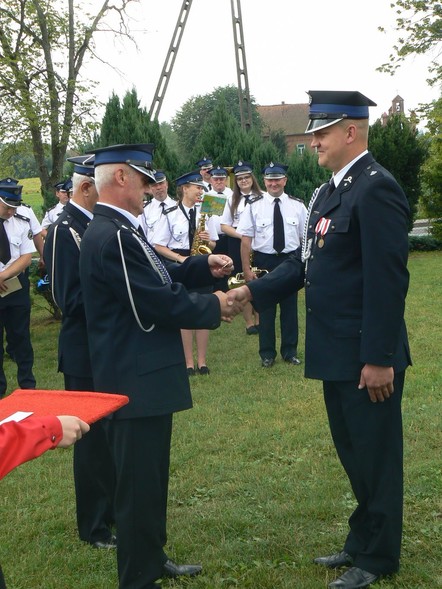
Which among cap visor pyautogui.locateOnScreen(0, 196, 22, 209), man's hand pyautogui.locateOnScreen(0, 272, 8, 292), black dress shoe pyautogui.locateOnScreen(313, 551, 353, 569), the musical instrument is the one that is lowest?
black dress shoe pyautogui.locateOnScreen(313, 551, 353, 569)

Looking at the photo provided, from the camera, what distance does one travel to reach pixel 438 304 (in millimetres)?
12250

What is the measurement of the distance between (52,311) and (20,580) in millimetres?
9615

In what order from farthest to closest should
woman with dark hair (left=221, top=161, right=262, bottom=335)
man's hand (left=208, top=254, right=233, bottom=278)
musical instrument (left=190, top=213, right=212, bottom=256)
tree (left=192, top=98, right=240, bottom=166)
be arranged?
tree (left=192, top=98, right=240, bottom=166)
woman with dark hair (left=221, top=161, right=262, bottom=335)
musical instrument (left=190, top=213, right=212, bottom=256)
man's hand (left=208, top=254, right=233, bottom=278)

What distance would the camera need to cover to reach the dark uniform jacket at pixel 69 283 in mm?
4254

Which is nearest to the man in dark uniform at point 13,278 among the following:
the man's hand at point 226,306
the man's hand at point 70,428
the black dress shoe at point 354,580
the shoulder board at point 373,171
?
the man's hand at point 226,306

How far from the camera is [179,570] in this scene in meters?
4.04

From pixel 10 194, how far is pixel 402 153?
1448 centimetres

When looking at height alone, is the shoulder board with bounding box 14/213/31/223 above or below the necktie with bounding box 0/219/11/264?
above

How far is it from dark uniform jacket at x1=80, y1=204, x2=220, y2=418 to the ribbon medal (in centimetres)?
62

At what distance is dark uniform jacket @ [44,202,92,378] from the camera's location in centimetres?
425

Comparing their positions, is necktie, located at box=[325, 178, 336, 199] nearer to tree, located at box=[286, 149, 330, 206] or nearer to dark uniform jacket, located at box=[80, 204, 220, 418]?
dark uniform jacket, located at box=[80, 204, 220, 418]

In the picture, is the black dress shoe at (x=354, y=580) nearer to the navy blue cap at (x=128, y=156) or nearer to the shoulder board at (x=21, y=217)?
the navy blue cap at (x=128, y=156)

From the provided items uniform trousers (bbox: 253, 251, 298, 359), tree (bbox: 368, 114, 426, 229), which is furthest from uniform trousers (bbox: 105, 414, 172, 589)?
tree (bbox: 368, 114, 426, 229)

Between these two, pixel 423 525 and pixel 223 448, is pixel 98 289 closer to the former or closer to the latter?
pixel 423 525
